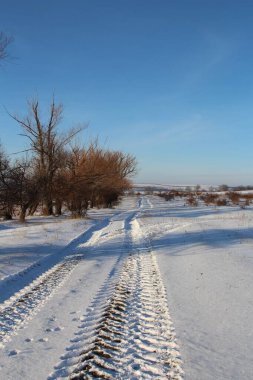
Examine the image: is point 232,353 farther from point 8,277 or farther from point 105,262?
point 105,262

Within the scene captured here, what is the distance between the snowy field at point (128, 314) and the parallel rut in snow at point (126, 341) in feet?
0.04

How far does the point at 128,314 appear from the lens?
17.0 ft

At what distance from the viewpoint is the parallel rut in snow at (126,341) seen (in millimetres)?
3500

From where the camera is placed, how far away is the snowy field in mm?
3641

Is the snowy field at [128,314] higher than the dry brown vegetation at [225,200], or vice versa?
Answer: the dry brown vegetation at [225,200]

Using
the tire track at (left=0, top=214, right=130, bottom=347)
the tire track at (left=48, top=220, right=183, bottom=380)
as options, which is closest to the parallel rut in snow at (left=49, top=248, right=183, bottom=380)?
the tire track at (left=48, top=220, right=183, bottom=380)

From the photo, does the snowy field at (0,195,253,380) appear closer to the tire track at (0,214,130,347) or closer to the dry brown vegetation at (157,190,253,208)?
the tire track at (0,214,130,347)

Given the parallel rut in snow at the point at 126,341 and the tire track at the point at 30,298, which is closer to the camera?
the parallel rut in snow at the point at 126,341

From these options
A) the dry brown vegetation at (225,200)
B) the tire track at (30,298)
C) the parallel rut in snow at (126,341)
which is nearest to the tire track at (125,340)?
the parallel rut in snow at (126,341)

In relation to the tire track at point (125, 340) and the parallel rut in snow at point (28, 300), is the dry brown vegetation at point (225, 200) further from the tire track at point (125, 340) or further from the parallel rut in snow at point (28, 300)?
the tire track at point (125, 340)

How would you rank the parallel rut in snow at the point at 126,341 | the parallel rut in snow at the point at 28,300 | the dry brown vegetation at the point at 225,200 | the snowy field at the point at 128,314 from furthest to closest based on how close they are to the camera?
1. the dry brown vegetation at the point at 225,200
2. the parallel rut in snow at the point at 28,300
3. the snowy field at the point at 128,314
4. the parallel rut in snow at the point at 126,341

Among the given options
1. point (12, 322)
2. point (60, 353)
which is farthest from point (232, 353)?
point (12, 322)

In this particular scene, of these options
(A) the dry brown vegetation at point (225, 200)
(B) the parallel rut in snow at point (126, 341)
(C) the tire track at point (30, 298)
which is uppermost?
(A) the dry brown vegetation at point (225, 200)

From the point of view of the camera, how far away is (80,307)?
5.60 meters
